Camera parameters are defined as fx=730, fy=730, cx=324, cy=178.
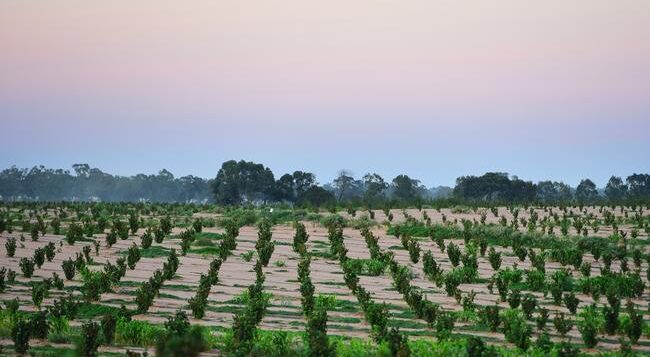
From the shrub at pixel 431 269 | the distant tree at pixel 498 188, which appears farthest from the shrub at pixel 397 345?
the distant tree at pixel 498 188

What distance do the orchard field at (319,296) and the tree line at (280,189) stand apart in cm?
2140

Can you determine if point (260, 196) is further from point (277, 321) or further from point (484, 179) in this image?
point (277, 321)

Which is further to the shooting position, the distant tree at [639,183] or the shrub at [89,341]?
the distant tree at [639,183]

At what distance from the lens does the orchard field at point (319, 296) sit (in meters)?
11.6

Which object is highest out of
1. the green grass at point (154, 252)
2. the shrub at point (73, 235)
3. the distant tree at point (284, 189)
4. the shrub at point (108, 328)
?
the distant tree at point (284, 189)

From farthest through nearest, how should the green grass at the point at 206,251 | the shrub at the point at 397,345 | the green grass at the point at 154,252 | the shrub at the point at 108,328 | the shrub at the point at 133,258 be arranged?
the green grass at the point at 206,251, the green grass at the point at 154,252, the shrub at the point at 133,258, the shrub at the point at 108,328, the shrub at the point at 397,345

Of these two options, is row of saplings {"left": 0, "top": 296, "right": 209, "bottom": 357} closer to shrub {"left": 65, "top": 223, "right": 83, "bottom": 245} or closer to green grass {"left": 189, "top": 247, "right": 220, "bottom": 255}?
green grass {"left": 189, "top": 247, "right": 220, "bottom": 255}

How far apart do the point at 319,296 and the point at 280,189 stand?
218 feet

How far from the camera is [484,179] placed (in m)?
82.0

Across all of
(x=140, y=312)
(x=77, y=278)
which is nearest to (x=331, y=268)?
(x=77, y=278)

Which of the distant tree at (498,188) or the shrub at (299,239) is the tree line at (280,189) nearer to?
the distant tree at (498,188)

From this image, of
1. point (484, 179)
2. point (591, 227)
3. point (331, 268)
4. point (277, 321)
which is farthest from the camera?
point (484, 179)

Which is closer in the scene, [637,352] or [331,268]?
[637,352]

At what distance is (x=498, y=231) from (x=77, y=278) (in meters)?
19.2
